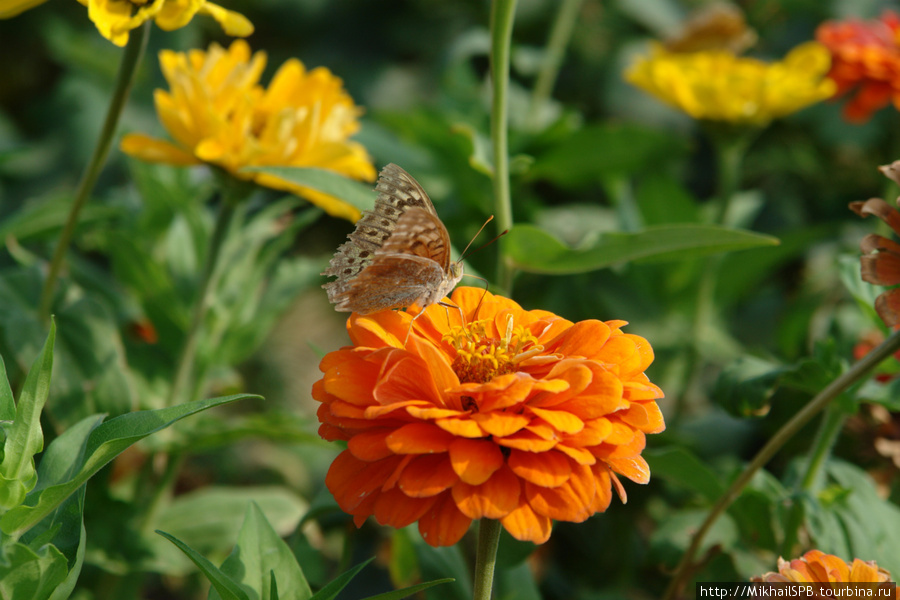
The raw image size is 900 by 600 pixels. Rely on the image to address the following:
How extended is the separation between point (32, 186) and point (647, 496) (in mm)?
1239

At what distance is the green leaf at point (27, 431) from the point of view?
444 mm

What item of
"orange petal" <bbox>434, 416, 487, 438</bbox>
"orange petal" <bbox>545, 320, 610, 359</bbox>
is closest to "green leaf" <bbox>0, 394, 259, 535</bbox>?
"orange petal" <bbox>434, 416, 487, 438</bbox>

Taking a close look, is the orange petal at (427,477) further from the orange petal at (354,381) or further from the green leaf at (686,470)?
the green leaf at (686,470)

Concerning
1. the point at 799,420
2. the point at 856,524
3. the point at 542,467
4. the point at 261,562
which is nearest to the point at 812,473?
the point at 856,524

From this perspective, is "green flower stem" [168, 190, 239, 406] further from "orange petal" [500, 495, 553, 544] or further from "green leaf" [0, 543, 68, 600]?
"orange petal" [500, 495, 553, 544]

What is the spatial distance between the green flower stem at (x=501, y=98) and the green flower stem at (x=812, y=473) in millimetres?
312

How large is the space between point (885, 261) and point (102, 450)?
508mm

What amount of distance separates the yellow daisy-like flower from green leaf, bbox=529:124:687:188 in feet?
2.02

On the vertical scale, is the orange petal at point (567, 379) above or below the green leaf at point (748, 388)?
above

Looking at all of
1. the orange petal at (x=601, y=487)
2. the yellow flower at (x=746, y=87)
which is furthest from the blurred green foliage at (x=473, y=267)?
the orange petal at (x=601, y=487)

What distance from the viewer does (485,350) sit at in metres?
0.56

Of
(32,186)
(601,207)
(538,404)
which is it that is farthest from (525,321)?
(32,186)

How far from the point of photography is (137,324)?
0.98 m

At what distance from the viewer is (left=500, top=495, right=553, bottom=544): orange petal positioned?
42 cm
